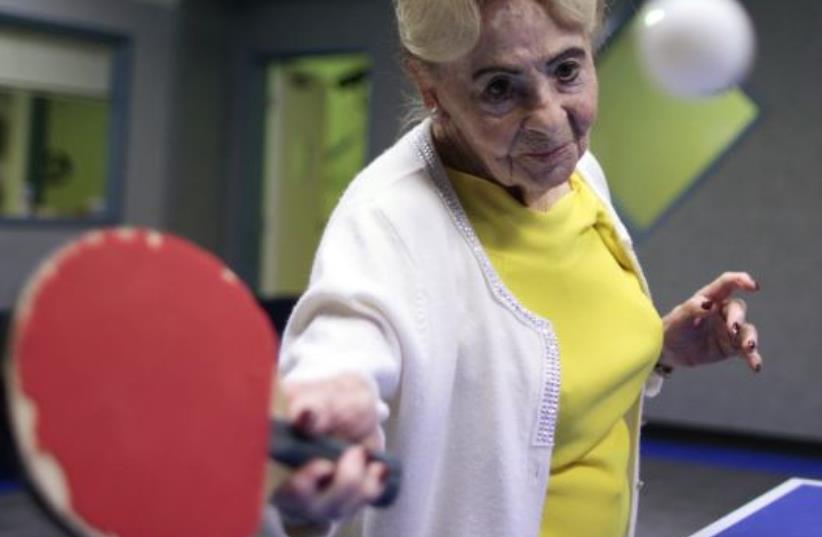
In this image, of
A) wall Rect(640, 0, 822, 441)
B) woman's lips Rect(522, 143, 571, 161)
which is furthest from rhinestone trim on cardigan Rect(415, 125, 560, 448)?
wall Rect(640, 0, 822, 441)

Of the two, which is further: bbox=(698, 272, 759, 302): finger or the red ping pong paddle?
bbox=(698, 272, 759, 302): finger

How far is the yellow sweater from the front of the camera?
1240 mm

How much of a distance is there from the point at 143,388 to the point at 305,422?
13cm

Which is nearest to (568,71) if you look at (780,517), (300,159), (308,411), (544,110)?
(544,110)

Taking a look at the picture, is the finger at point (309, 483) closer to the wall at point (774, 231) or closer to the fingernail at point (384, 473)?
the fingernail at point (384, 473)

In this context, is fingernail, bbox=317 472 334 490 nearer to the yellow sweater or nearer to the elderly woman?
the elderly woman

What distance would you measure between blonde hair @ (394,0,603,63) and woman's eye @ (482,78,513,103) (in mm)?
42

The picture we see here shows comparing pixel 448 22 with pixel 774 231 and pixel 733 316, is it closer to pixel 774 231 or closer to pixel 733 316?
pixel 733 316

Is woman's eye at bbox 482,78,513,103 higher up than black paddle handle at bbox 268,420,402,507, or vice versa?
woman's eye at bbox 482,78,513,103

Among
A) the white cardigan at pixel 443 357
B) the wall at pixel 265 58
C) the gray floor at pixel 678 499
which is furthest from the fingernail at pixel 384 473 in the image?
the wall at pixel 265 58

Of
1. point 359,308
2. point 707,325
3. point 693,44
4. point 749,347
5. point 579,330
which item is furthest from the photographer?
point 693,44

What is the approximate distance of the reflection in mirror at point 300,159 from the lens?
897 centimetres

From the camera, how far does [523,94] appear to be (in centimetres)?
112

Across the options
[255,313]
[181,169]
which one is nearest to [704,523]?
[255,313]
